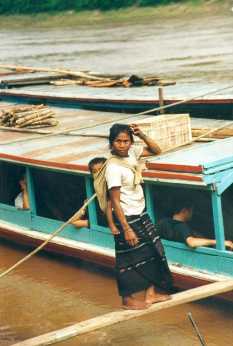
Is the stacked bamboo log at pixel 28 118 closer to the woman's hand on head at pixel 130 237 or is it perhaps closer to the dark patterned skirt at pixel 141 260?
the dark patterned skirt at pixel 141 260

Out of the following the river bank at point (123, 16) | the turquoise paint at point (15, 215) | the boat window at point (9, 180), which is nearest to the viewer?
the turquoise paint at point (15, 215)

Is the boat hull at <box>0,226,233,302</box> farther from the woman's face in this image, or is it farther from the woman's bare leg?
the woman's face

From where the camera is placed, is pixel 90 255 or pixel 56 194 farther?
pixel 56 194

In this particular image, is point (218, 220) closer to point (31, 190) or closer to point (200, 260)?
point (200, 260)

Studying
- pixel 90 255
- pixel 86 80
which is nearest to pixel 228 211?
pixel 90 255

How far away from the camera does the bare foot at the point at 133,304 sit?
575cm

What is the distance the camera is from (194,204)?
24.4 ft

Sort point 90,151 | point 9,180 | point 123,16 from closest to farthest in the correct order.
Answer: point 90,151 → point 9,180 → point 123,16

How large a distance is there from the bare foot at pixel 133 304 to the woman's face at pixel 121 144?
1119 millimetres

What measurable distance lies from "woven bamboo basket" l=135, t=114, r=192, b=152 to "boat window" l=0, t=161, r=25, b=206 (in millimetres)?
2386

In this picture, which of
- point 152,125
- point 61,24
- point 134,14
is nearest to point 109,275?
point 152,125

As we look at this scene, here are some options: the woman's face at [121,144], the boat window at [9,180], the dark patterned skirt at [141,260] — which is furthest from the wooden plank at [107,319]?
the boat window at [9,180]

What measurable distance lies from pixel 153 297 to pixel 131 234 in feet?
1.94

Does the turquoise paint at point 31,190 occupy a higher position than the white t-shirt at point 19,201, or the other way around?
Answer: the turquoise paint at point 31,190
